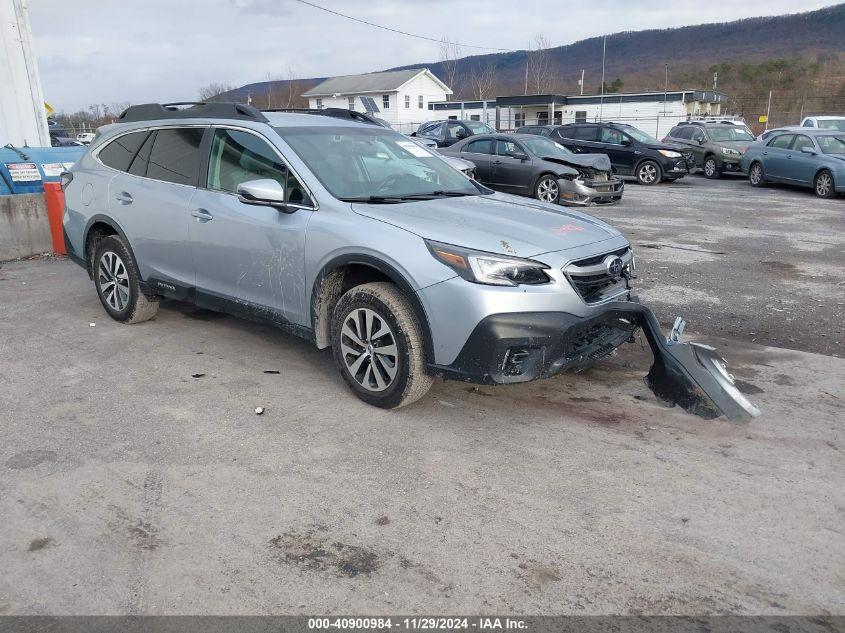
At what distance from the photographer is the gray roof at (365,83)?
209ft

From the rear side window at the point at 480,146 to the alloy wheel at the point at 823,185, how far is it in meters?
7.86

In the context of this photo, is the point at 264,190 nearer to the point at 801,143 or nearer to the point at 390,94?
the point at 801,143

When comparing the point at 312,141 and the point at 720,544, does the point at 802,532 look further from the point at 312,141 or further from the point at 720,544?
the point at 312,141

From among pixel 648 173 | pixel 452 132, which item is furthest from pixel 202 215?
pixel 452 132

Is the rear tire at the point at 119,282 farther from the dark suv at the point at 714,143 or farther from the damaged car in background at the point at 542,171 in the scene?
the dark suv at the point at 714,143

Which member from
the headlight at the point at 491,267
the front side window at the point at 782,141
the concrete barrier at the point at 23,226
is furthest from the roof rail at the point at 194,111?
the front side window at the point at 782,141

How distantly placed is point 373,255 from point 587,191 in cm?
1079

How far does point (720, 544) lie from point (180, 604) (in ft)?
7.54

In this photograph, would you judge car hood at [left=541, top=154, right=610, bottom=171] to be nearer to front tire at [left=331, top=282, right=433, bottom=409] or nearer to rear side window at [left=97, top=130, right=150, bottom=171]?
rear side window at [left=97, top=130, right=150, bottom=171]

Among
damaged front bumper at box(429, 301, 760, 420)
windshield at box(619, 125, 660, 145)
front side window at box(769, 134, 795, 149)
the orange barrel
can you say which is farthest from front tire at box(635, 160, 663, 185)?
damaged front bumper at box(429, 301, 760, 420)

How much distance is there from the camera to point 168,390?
15.9 ft

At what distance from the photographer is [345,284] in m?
4.58

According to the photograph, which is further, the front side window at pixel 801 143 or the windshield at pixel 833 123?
the windshield at pixel 833 123
